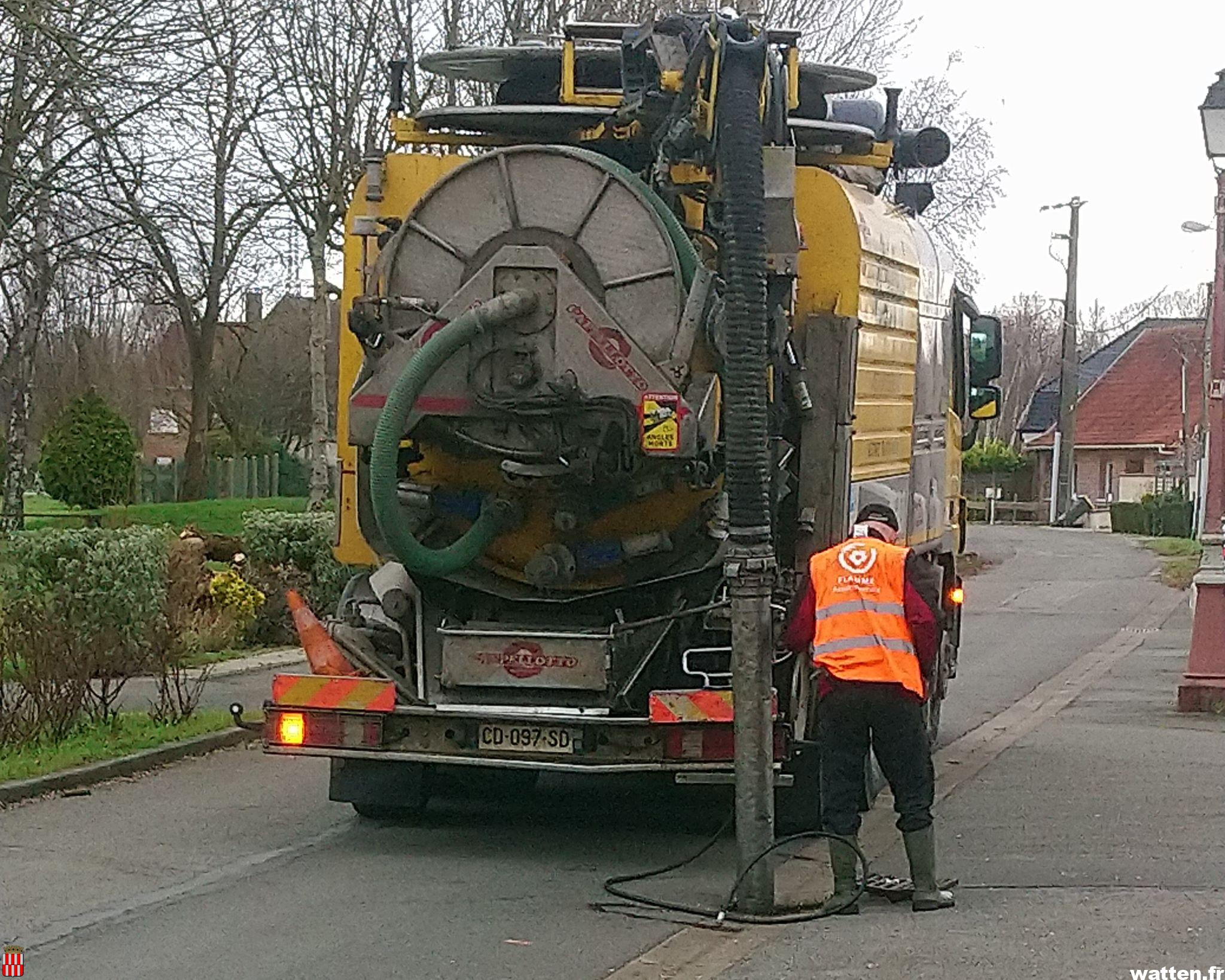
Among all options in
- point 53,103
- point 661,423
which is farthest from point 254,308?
point 661,423

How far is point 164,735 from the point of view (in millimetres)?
13078

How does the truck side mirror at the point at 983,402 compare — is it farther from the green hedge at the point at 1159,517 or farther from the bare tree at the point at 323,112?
the green hedge at the point at 1159,517

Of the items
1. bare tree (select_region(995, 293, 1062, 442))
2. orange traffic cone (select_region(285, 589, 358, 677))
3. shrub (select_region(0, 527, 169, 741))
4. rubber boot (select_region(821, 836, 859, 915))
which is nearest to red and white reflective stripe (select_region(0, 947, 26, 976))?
orange traffic cone (select_region(285, 589, 358, 677))

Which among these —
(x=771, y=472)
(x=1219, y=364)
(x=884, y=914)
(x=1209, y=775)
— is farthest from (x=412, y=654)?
(x=1219, y=364)

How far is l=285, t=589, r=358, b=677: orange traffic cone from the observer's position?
9.77 metres

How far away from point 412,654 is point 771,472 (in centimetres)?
192

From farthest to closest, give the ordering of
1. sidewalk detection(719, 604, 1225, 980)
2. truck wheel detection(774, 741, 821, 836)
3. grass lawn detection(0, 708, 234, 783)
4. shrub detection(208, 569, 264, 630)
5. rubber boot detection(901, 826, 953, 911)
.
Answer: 1. shrub detection(208, 569, 264, 630)
2. grass lawn detection(0, 708, 234, 783)
3. truck wheel detection(774, 741, 821, 836)
4. rubber boot detection(901, 826, 953, 911)
5. sidewalk detection(719, 604, 1225, 980)

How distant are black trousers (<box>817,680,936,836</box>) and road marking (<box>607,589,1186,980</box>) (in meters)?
0.53

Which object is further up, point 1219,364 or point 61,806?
point 1219,364

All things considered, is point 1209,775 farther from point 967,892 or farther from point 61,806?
point 61,806

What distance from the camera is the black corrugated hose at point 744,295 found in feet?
27.4

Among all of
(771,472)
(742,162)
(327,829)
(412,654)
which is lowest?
(327,829)

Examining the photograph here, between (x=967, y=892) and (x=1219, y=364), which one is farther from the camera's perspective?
(x=1219, y=364)

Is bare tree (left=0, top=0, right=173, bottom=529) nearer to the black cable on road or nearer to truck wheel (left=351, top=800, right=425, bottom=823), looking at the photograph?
truck wheel (left=351, top=800, right=425, bottom=823)
